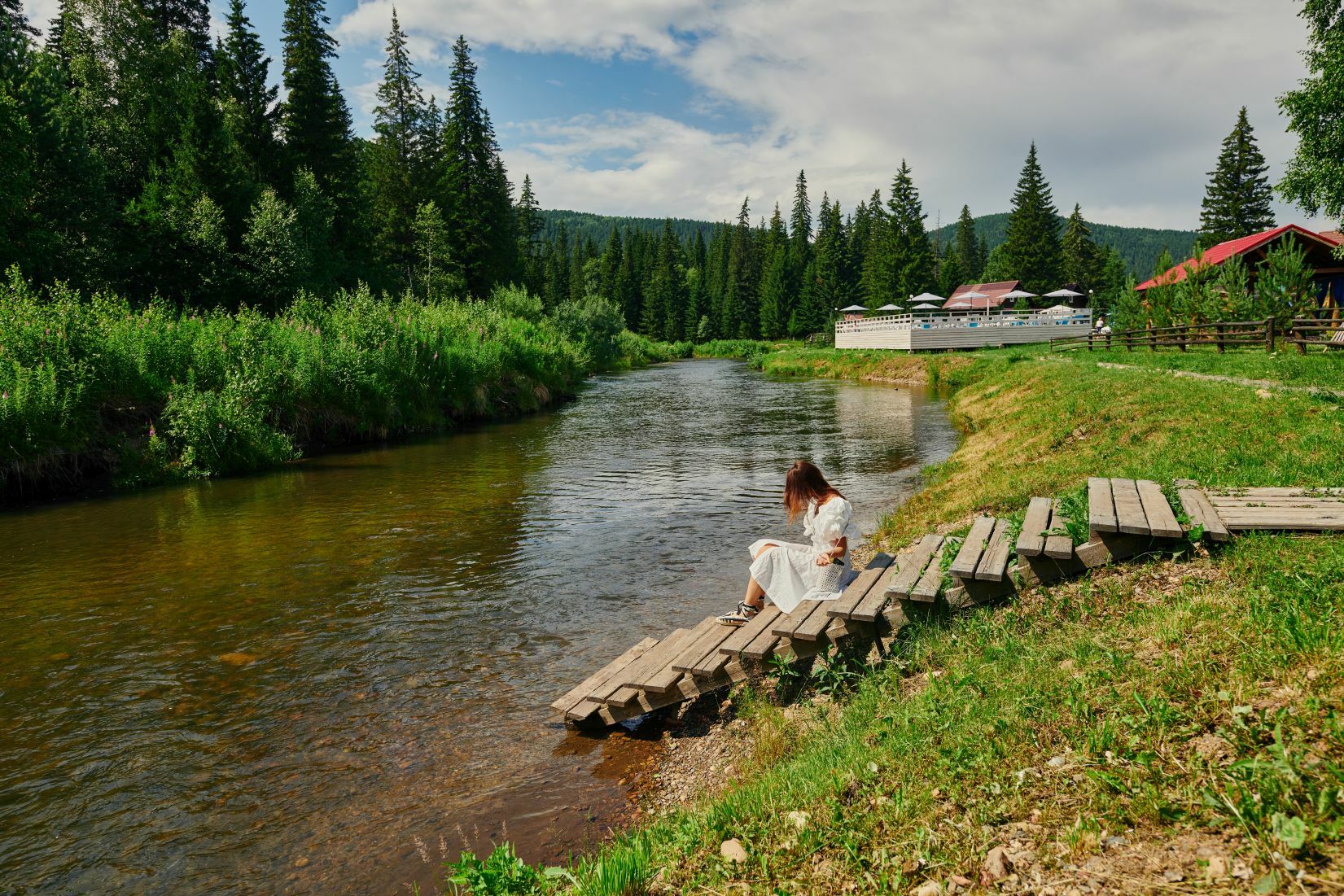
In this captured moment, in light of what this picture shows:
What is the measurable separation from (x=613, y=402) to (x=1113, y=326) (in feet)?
91.8

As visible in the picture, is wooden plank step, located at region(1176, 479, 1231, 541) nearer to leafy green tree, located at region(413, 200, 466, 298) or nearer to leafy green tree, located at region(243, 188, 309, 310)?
leafy green tree, located at region(243, 188, 309, 310)

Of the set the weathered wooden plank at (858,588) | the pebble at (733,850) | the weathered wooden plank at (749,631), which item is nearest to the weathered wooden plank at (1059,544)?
the weathered wooden plank at (858,588)

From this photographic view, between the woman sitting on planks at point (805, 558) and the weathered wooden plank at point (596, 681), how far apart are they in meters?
0.84

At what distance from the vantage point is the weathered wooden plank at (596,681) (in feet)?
20.1

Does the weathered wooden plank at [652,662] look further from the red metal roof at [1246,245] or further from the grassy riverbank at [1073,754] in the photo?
the red metal roof at [1246,245]

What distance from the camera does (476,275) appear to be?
2275 inches

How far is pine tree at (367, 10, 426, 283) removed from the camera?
186 ft

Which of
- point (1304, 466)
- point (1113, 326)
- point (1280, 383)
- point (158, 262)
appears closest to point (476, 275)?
point (158, 262)

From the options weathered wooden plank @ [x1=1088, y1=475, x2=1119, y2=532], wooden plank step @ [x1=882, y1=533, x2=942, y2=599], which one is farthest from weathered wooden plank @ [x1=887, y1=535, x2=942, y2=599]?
weathered wooden plank @ [x1=1088, y1=475, x2=1119, y2=532]

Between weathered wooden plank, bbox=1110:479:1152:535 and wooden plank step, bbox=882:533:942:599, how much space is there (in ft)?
4.84

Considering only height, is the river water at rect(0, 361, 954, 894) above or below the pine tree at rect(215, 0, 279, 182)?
below

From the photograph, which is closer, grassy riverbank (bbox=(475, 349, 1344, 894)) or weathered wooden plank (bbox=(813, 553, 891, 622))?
grassy riverbank (bbox=(475, 349, 1344, 894))

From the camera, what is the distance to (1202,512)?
5875mm

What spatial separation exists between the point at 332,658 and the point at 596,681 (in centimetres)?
326
